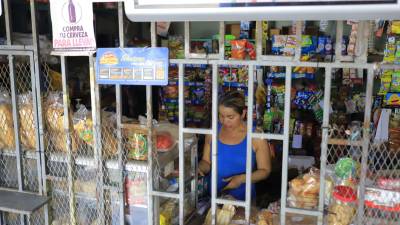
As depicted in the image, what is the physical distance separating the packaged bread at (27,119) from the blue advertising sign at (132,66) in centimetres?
55

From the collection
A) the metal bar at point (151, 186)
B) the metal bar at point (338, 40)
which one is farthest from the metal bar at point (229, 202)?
the metal bar at point (338, 40)

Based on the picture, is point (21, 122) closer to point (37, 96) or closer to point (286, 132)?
point (37, 96)

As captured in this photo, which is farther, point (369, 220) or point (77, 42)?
point (77, 42)

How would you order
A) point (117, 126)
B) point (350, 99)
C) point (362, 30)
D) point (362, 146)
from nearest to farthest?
point (362, 30), point (362, 146), point (117, 126), point (350, 99)

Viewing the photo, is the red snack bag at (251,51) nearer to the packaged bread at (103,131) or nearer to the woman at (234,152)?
the woman at (234,152)

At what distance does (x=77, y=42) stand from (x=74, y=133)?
0.55m

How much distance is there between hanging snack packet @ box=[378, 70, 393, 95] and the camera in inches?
179

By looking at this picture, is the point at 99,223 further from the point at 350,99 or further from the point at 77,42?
the point at 350,99

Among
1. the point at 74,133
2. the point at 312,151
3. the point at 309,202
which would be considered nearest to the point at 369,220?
the point at 309,202

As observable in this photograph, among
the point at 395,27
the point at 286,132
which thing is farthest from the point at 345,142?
the point at 395,27

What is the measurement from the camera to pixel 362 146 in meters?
1.89

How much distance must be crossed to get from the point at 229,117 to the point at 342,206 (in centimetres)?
91

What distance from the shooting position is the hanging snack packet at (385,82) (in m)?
4.55

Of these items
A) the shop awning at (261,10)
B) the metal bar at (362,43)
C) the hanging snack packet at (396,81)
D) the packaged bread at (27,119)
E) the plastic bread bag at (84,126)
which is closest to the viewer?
the shop awning at (261,10)
